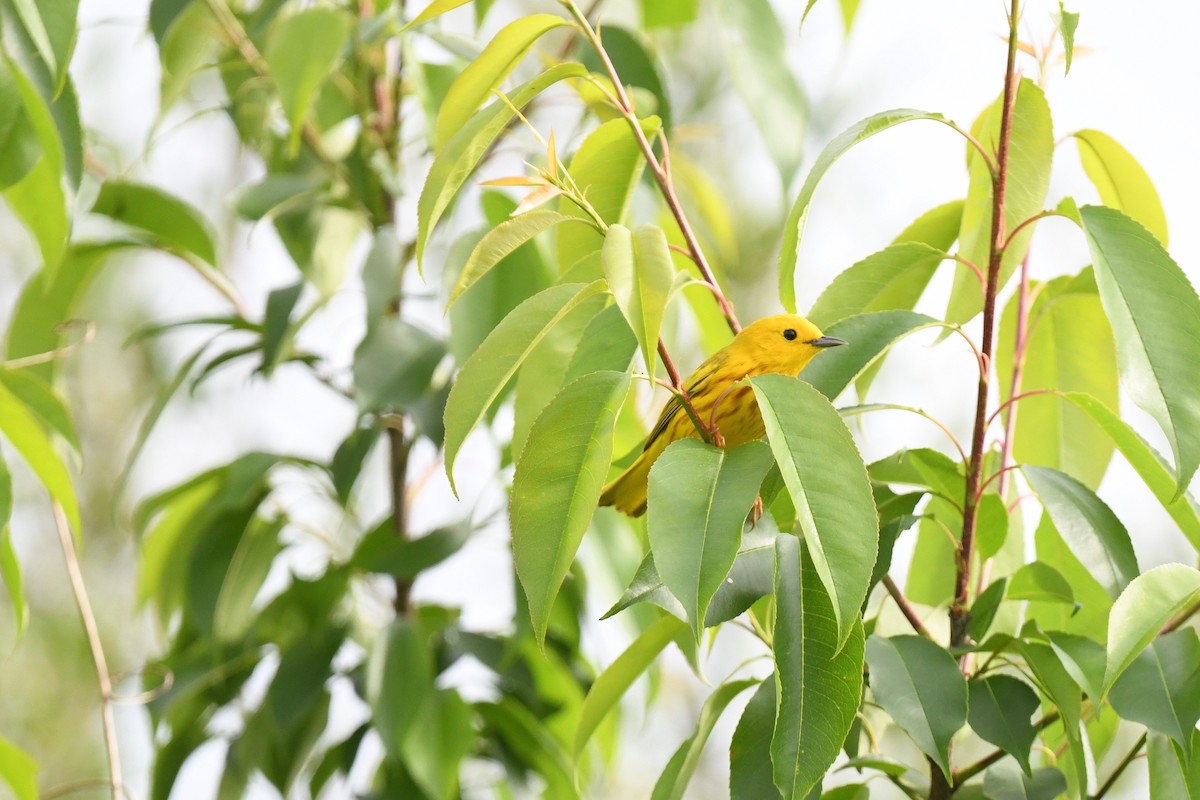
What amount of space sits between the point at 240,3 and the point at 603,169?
4.37 feet

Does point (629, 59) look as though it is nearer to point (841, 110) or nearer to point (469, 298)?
point (469, 298)

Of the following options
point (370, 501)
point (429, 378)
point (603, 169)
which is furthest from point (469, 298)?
point (370, 501)

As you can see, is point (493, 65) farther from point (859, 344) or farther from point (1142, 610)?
point (1142, 610)

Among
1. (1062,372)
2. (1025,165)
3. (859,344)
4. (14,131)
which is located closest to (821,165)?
(859,344)

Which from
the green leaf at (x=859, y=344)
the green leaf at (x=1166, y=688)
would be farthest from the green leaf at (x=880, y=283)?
the green leaf at (x=1166, y=688)

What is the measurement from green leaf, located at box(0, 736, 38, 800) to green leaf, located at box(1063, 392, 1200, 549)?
1.06 metres

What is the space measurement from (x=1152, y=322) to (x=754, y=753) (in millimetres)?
428

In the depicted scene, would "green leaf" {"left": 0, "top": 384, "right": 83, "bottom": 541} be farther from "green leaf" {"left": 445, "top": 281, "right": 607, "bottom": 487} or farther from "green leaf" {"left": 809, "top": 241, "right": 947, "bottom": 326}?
"green leaf" {"left": 809, "top": 241, "right": 947, "bottom": 326}

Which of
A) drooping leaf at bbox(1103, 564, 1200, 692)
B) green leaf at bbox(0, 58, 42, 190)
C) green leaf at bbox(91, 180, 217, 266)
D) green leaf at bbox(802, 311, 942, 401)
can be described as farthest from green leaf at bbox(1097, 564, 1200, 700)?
green leaf at bbox(91, 180, 217, 266)

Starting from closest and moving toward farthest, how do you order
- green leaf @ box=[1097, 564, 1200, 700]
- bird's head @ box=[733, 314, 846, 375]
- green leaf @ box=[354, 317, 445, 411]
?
1. green leaf @ box=[1097, 564, 1200, 700]
2. bird's head @ box=[733, 314, 846, 375]
3. green leaf @ box=[354, 317, 445, 411]

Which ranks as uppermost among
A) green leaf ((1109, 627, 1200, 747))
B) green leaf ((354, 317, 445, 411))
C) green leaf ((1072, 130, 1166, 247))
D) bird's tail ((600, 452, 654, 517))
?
green leaf ((1072, 130, 1166, 247))

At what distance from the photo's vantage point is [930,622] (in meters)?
1.25

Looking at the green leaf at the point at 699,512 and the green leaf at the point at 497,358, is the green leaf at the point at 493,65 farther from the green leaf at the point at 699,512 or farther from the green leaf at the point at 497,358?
the green leaf at the point at 699,512

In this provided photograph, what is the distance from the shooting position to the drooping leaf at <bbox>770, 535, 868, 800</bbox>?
805 millimetres
